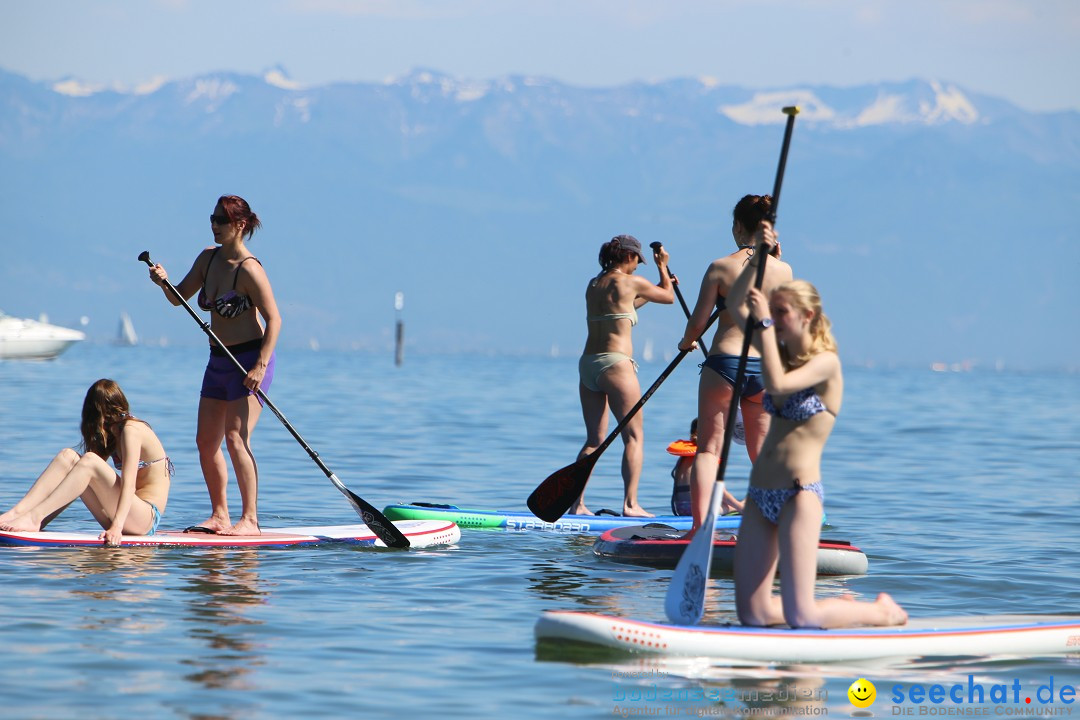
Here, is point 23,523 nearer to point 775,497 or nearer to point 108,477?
point 108,477

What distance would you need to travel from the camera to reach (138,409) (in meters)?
28.0

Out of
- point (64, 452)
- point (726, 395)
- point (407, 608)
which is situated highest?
point (726, 395)

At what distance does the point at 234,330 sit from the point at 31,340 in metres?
52.8

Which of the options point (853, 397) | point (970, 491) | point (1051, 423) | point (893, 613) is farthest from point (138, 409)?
point (853, 397)

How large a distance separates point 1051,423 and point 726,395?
26.8m

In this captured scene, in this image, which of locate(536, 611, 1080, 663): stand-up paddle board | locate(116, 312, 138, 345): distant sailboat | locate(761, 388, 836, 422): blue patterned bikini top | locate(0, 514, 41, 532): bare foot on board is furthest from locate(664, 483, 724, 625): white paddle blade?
locate(116, 312, 138, 345): distant sailboat

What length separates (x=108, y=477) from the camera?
29.2 ft

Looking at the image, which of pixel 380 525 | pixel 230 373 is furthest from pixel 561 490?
pixel 230 373

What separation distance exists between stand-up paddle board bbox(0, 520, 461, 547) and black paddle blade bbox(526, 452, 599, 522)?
2.21 ft

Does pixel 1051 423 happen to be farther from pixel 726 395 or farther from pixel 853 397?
pixel 726 395

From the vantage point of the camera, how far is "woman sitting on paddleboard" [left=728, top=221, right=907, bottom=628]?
614 centimetres

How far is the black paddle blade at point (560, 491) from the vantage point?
1045 centimetres

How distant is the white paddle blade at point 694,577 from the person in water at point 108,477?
3.52 meters

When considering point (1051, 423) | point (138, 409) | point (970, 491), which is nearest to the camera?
point (970, 491)
